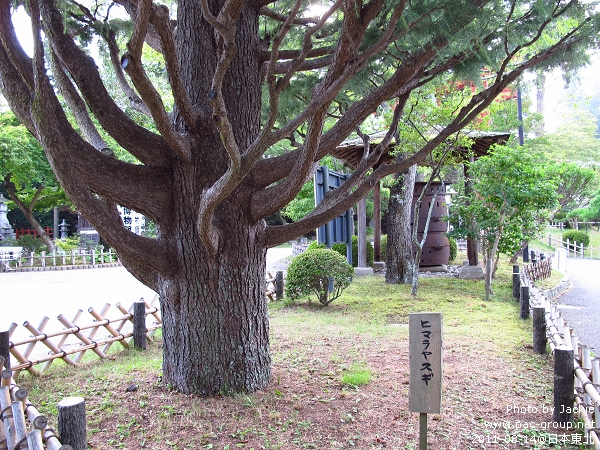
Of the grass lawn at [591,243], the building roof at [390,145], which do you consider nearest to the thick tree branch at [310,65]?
the building roof at [390,145]

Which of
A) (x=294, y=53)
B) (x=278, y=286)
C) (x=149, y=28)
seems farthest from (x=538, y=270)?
(x=149, y=28)

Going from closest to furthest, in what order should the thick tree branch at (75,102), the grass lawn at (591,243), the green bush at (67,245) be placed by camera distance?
1. the thick tree branch at (75,102)
2. the green bush at (67,245)
3. the grass lawn at (591,243)

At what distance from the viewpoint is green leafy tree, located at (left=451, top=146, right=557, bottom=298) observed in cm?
982

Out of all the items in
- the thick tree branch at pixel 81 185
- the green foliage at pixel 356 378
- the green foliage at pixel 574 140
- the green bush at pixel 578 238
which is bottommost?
the green foliage at pixel 356 378

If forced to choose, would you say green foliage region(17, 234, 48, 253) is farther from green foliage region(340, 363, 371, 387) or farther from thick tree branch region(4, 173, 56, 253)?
green foliage region(340, 363, 371, 387)

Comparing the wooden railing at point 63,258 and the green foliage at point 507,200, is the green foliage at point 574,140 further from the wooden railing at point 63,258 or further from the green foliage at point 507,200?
the wooden railing at point 63,258

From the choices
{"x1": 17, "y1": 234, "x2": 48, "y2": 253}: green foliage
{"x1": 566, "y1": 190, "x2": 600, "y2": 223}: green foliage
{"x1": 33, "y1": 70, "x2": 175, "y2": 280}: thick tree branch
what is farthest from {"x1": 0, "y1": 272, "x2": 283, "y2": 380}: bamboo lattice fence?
{"x1": 566, "y1": 190, "x2": 600, "y2": 223}: green foliage

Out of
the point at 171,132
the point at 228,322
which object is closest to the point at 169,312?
the point at 228,322

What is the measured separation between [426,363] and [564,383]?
1655mm

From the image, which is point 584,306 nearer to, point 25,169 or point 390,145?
point 390,145

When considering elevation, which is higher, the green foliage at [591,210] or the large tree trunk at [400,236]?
the green foliage at [591,210]

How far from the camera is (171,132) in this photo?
3.70 meters

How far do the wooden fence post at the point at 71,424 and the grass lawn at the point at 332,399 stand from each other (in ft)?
1.36

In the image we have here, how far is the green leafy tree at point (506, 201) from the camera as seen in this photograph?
9820 millimetres
